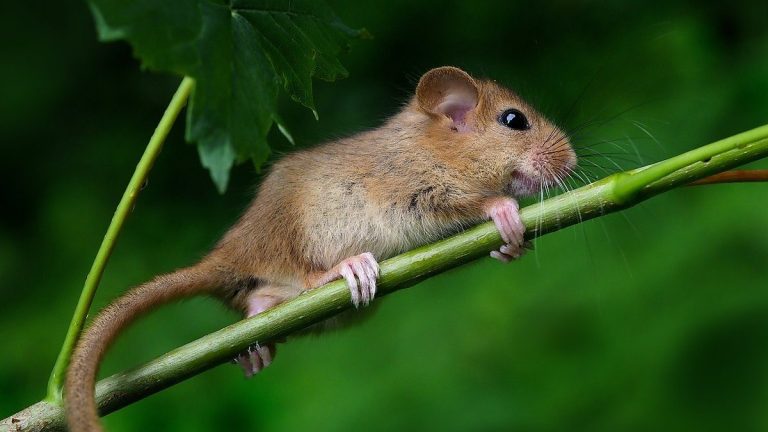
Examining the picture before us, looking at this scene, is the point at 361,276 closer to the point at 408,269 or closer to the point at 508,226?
the point at 408,269

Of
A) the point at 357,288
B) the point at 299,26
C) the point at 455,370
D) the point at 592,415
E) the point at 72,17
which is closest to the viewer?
the point at 299,26

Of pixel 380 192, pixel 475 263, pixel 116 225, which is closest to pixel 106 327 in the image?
pixel 116 225

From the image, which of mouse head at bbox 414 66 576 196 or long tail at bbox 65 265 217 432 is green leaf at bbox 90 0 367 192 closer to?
long tail at bbox 65 265 217 432

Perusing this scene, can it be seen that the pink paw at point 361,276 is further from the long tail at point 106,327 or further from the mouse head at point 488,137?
the mouse head at point 488,137

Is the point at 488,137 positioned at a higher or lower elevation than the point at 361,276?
higher

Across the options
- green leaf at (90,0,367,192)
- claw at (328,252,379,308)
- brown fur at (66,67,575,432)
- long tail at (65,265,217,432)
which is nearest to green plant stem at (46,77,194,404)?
long tail at (65,265,217,432)

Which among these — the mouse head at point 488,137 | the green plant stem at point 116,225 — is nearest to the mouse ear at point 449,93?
the mouse head at point 488,137

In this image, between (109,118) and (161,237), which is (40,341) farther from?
(109,118)

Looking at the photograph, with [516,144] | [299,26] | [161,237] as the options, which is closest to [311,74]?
[299,26]
